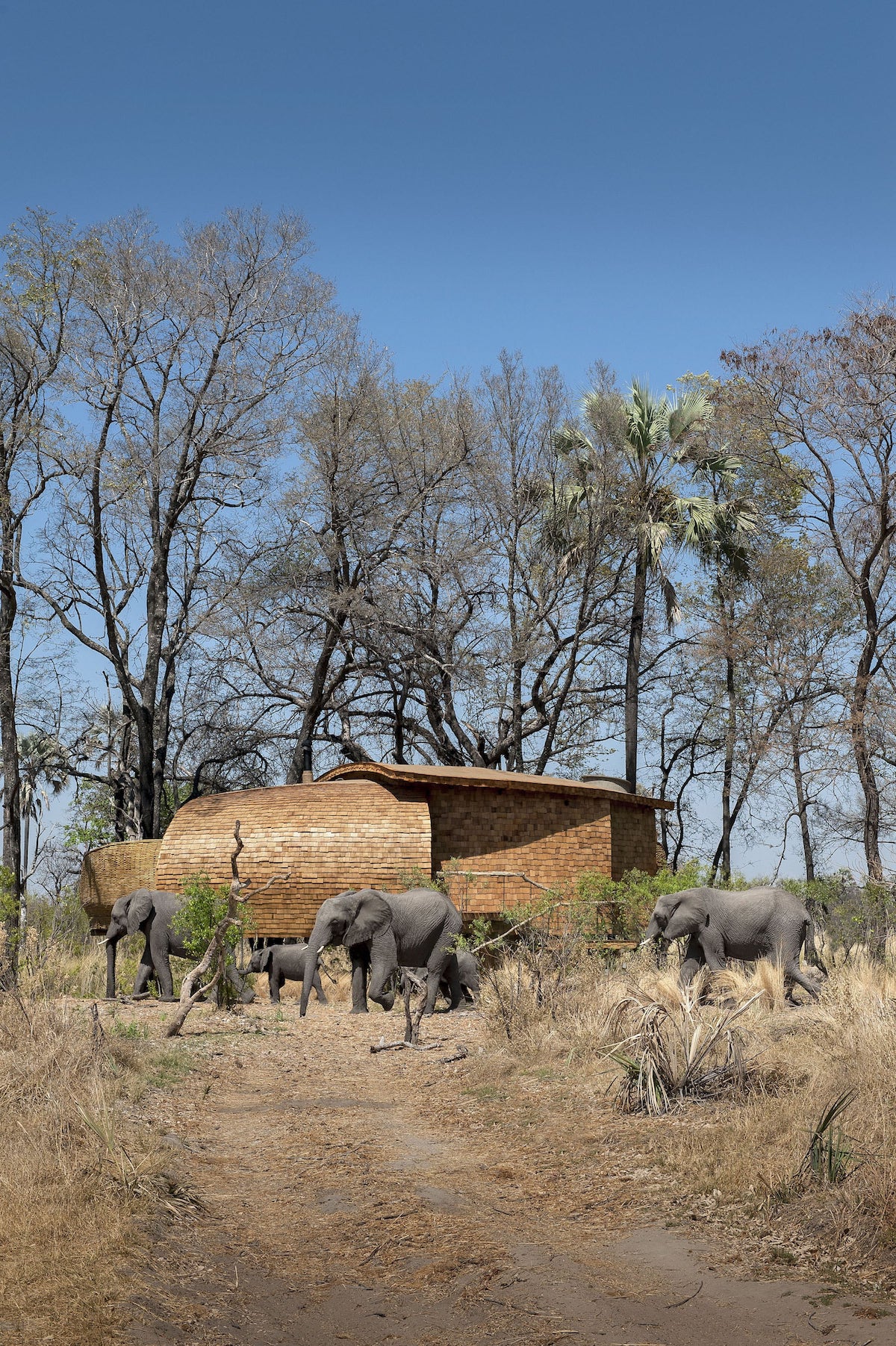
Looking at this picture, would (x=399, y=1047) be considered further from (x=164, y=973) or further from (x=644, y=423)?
(x=644, y=423)

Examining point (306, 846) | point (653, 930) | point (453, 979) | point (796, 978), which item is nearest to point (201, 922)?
point (453, 979)

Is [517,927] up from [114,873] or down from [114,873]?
down

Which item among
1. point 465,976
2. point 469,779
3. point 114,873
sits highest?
point 469,779

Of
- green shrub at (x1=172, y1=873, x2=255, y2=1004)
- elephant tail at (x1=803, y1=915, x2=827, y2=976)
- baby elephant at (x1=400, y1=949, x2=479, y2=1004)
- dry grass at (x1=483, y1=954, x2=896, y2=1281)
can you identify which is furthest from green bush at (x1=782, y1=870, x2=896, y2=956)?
green shrub at (x1=172, y1=873, x2=255, y2=1004)

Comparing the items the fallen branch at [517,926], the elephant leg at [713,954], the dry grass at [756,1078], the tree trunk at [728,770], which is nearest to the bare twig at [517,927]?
the fallen branch at [517,926]

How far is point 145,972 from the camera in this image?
61.0 ft

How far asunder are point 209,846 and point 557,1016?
12854mm

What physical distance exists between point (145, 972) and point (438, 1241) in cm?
1323

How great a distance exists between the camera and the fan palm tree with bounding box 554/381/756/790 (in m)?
33.4

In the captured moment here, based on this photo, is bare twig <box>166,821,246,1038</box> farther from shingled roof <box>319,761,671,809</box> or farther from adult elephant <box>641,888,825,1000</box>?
shingled roof <box>319,761,671,809</box>

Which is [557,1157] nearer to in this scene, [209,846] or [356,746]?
[209,846]

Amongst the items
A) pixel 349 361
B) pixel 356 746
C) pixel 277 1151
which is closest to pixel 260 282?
pixel 349 361

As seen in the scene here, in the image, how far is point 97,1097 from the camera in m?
7.64

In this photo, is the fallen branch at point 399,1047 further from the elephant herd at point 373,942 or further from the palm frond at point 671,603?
the palm frond at point 671,603
